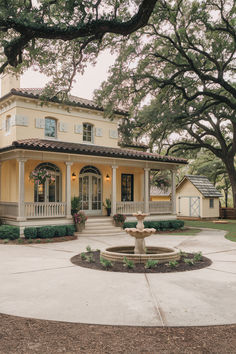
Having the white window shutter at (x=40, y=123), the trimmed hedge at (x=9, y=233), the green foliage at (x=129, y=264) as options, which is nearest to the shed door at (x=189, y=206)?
the white window shutter at (x=40, y=123)

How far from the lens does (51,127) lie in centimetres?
1936

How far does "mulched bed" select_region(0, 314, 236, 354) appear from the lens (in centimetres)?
402

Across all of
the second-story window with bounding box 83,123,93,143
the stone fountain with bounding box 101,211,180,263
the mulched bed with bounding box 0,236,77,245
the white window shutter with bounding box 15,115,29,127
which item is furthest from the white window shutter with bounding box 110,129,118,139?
the stone fountain with bounding box 101,211,180,263

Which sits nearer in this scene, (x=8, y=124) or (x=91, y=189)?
(x=8, y=124)

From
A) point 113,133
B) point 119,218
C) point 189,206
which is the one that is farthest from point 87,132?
point 189,206

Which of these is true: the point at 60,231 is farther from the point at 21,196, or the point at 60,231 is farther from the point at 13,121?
the point at 13,121

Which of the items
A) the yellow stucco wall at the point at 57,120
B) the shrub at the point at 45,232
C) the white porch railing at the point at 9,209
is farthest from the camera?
the yellow stucco wall at the point at 57,120

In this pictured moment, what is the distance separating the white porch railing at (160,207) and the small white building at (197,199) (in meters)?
8.12

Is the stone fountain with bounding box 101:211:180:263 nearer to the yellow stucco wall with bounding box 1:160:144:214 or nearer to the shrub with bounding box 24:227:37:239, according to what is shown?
the shrub with bounding box 24:227:37:239

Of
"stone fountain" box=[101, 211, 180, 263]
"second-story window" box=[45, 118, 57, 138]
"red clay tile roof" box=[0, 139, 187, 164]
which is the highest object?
"second-story window" box=[45, 118, 57, 138]

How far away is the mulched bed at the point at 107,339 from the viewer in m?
4.02

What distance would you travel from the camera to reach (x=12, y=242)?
1376 cm

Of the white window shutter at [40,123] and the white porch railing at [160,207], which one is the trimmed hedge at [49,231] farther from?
the white porch railing at [160,207]

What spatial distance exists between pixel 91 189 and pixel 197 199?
12416 millimetres
